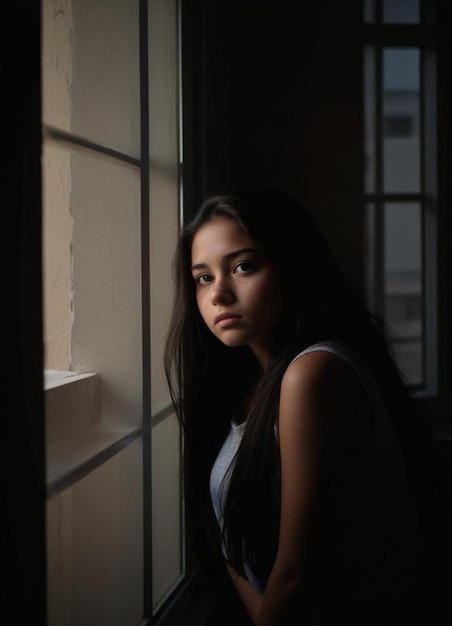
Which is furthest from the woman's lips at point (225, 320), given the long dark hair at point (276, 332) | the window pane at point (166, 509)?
the window pane at point (166, 509)

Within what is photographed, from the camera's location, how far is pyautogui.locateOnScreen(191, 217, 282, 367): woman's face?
3.89ft

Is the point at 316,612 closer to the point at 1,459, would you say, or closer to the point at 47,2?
the point at 1,459

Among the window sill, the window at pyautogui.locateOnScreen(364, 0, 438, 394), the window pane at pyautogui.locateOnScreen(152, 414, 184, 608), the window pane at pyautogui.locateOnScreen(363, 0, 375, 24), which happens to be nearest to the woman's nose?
the window sill

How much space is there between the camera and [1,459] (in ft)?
2.43

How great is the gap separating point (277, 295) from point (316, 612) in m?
0.57

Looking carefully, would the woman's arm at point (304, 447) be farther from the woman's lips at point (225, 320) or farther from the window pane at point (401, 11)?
the window pane at point (401, 11)

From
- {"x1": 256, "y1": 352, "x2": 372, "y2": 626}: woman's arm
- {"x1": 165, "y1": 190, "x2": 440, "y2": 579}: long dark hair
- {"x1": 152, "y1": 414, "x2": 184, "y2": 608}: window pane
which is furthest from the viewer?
{"x1": 152, "y1": 414, "x2": 184, "y2": 608}: window pane

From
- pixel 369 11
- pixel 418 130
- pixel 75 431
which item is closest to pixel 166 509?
pixel 75 431

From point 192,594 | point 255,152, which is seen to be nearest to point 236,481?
point 192,594

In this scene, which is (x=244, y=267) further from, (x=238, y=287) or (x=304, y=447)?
(x=304, y=447)

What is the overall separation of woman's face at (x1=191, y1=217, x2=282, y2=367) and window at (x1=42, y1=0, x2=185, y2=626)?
23 cm

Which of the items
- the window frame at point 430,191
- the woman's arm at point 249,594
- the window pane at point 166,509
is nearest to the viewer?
the woman's arm at point 249,594

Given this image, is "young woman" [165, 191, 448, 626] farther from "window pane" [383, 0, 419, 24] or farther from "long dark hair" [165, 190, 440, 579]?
"window pane" [383, 0, 419, 24]

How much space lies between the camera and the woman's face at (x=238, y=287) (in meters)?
1.18
